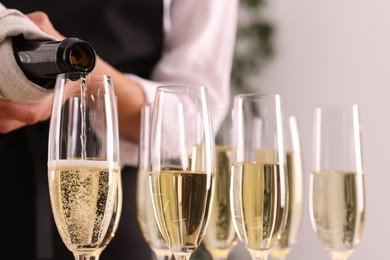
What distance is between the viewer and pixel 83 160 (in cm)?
96

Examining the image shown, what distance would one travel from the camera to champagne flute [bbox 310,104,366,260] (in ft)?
3.90

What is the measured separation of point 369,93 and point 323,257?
1.11 m

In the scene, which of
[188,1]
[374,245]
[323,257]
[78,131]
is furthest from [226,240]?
[323,257]

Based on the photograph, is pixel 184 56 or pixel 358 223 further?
pixel 184 56

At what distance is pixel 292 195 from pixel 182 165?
0.43 meters

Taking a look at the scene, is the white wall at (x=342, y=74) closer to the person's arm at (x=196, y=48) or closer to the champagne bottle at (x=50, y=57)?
the person's arm at (x=196, y=48)

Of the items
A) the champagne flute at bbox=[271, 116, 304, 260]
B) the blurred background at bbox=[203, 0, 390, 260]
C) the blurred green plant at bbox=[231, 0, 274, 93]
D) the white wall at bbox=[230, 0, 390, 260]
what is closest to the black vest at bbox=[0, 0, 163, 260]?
the champagne flute at bbox=[271, 116, 304, 260]

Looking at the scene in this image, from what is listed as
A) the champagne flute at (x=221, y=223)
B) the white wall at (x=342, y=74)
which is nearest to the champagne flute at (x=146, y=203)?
the champagne flute at (x=221, y=223)

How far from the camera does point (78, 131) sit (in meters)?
0.98

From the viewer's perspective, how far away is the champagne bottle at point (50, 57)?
98 cm

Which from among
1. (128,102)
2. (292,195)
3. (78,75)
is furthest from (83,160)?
(128,102)

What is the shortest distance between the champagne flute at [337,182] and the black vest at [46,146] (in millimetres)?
649

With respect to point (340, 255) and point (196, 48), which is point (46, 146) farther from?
point (340, 255)

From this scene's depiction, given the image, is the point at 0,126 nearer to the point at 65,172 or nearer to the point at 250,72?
the point at 65,172
